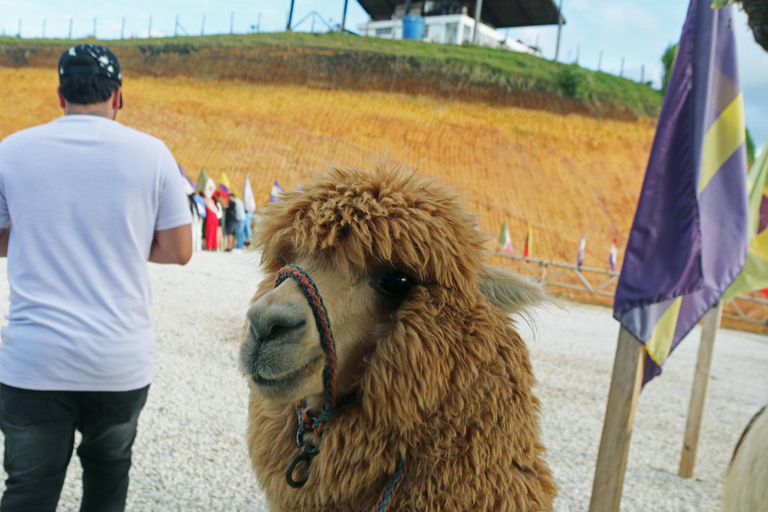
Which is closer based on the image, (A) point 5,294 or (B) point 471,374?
(B) point 471,374

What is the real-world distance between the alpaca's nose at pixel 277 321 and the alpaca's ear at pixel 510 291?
618 mm

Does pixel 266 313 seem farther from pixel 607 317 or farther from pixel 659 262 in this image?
pixel 607 317

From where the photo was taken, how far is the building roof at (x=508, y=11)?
55500mm

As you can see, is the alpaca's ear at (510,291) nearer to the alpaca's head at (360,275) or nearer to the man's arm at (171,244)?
the alpaca's head at (360,275)

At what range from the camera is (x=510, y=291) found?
1747mm

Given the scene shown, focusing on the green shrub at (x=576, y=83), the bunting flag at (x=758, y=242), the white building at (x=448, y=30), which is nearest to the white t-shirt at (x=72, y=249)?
the bunting flag at (x=758, y=242)

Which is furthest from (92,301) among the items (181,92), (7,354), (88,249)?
(181,92)

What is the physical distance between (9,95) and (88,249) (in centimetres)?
4674

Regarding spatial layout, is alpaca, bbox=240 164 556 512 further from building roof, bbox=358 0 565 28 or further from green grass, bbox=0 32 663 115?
building roof, bbox=358 0 565 28

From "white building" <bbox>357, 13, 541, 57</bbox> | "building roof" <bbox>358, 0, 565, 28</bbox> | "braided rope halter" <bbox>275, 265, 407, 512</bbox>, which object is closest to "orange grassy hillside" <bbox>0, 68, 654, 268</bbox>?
"white building" <bbox>357, 13, 541, 57</bbox>

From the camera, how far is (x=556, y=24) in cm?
5884

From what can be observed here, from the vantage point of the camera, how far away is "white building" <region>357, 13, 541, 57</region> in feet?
185

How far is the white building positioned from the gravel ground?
1966 inches

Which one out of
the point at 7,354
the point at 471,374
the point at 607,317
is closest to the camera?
the point at 471,374
